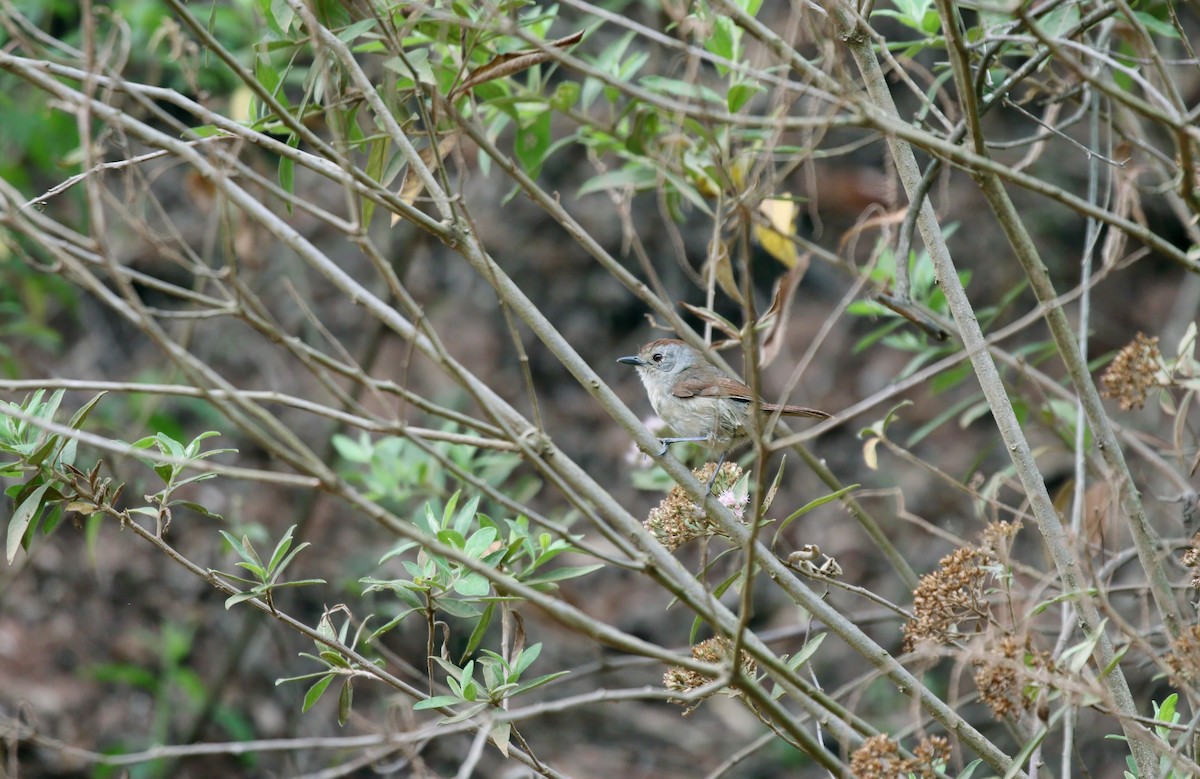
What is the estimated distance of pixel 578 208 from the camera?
7504mm

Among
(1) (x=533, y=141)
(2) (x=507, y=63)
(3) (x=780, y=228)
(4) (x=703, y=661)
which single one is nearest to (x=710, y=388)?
(3) (x=780, y=228)

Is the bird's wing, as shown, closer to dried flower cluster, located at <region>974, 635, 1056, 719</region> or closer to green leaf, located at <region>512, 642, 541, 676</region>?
green leaf, located at <region>512, 642, 541, 676</region>

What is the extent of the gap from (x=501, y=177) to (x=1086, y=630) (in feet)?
18.6

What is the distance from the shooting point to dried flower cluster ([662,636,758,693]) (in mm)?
2516

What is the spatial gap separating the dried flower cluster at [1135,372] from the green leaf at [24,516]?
2565mm

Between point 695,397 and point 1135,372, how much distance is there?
204 centimetres

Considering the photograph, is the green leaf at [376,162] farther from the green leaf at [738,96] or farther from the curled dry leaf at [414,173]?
the green leaf at [738,96]

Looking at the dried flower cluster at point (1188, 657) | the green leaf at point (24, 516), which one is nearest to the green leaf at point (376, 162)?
the green leaf at point (24, 516)

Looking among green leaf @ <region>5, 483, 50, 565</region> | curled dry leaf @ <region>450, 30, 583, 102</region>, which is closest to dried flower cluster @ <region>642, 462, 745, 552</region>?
curled dry leaf @ <region>450, 30, 583, 102</region>

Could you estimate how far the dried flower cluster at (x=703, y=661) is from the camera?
252cm

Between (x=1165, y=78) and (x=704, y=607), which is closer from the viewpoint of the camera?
(x=704, y=607)

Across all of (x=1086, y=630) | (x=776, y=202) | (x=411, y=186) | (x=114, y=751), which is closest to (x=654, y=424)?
(x=776, y=202)

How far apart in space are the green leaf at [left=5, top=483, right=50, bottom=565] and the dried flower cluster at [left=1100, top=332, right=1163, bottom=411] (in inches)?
101

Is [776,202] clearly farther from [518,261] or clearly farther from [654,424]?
[518,261]
